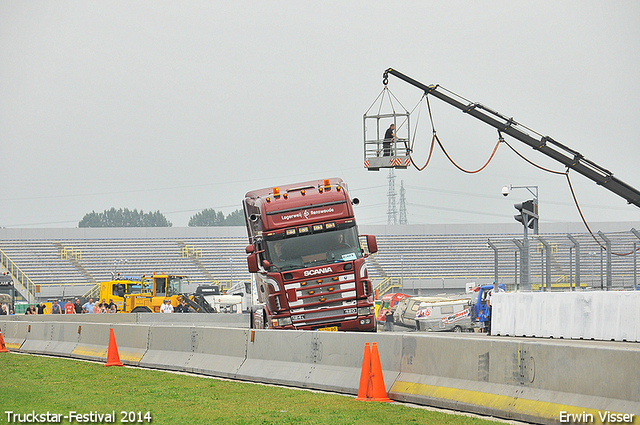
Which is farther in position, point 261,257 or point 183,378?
point 261,257

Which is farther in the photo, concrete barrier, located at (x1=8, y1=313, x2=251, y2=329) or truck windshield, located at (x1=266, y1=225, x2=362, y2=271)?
concrete barrier, located at (x1=8, y1=313, x2=251, y2=329)

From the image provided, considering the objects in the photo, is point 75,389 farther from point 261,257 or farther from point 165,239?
point 165,239

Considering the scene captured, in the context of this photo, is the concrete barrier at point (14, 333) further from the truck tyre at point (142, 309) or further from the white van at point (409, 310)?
the truck tyre at point (142, 309)

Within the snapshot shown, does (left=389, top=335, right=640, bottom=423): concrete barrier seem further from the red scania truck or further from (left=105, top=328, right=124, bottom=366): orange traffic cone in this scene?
(left=105, top=328, right=124, bottom=366): orange traffic cone

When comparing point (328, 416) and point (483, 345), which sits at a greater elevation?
point (483, 345)

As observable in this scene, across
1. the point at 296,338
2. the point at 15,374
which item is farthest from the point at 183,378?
the point at 15,374

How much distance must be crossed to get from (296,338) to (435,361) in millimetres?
3498

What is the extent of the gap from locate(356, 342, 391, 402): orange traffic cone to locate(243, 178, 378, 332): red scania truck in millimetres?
7706

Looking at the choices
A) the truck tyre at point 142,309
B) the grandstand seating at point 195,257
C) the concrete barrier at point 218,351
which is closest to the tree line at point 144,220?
the grandstand seating at point 195,257

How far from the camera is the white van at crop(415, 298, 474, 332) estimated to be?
31.1 m

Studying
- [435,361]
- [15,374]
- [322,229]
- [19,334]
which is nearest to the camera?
[435,361]

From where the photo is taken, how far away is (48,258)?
70750 millimetres

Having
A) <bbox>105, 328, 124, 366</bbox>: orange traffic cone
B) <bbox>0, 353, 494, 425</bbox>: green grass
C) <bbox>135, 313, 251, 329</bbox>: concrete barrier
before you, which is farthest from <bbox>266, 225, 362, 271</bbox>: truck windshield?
<bbox>135, 313, 251, 329</bbox>: concrete barrier

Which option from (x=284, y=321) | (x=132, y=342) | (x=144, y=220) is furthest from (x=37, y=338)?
(x=144, y=220)
